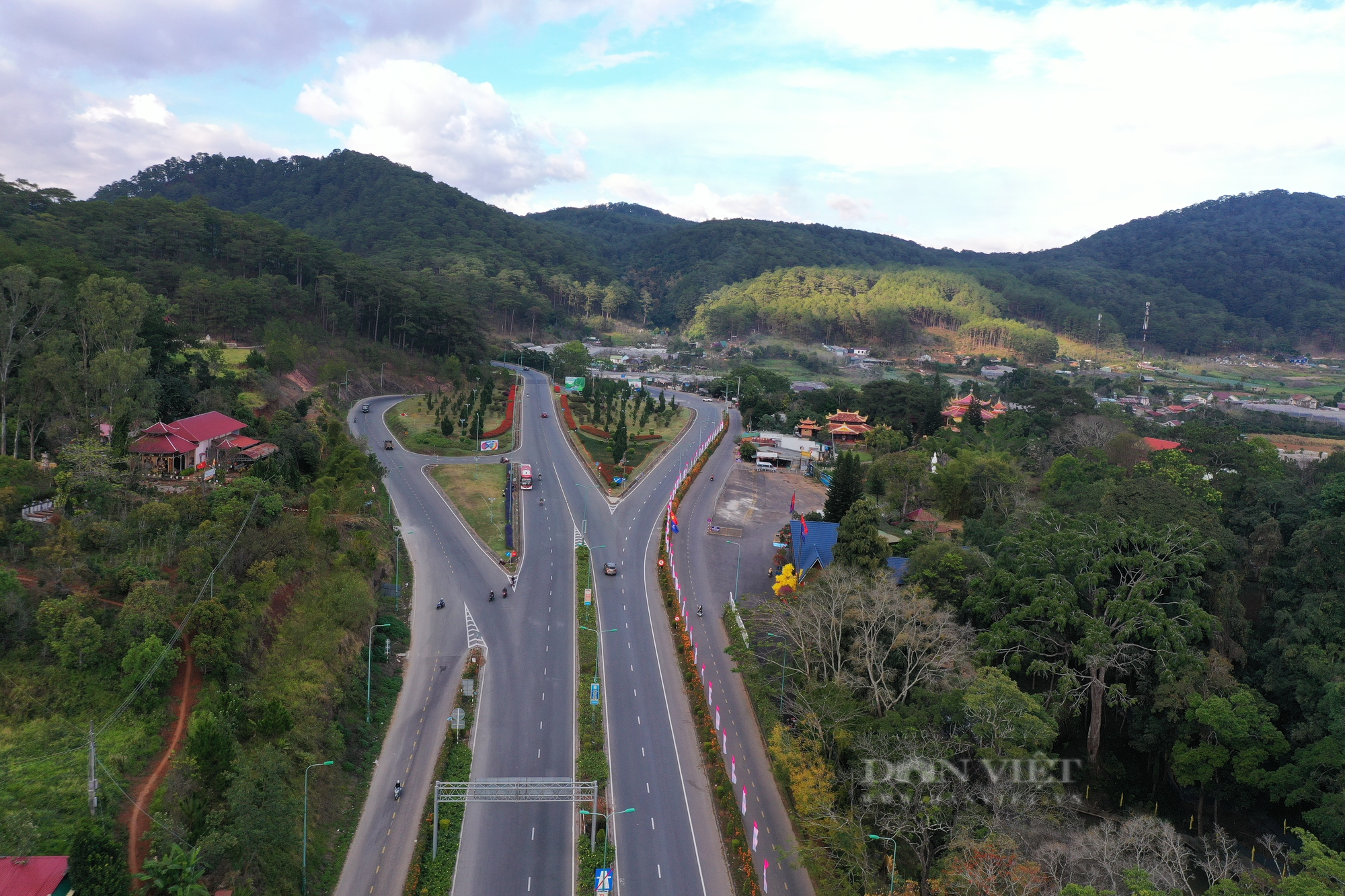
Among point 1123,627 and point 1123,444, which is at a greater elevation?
point 1123,444

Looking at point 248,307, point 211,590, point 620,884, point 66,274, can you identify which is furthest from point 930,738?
point 248,307

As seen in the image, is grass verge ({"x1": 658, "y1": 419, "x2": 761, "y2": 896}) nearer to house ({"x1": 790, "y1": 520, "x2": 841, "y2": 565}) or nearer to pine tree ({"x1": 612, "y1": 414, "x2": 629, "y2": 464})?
house ({"x1": 790, "y1": 520, "x2": 841, "y2": 565})

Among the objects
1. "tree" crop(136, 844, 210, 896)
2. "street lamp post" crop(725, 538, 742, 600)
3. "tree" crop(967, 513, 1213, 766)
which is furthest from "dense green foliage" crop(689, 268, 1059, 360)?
"tree" crop(136, 844, 210, 896)

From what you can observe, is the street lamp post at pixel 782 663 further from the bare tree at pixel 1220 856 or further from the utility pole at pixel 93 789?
the utility pole at pixel 93 789

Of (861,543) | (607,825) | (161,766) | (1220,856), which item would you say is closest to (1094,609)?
(1220,856)

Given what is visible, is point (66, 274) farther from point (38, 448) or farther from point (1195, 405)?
point (1195, 405)

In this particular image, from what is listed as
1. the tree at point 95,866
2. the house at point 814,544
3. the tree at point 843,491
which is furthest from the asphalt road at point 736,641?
Answer: the tree at point 95,866
